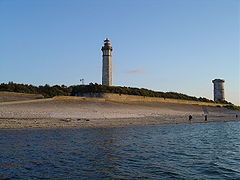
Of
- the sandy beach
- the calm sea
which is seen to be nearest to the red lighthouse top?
the sandy beach

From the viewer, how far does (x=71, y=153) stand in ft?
38.9

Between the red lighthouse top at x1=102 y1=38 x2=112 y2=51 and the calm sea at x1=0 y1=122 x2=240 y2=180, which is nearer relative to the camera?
the calm sea at x1=0 y1=122 x2=240 y2=180

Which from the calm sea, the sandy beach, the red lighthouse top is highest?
the red lighthouse top

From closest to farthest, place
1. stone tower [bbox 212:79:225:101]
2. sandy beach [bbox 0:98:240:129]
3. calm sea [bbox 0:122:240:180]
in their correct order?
1. calm sea [bbox 0:122:240:180]
2. sandy beach [bbox 0:98:240:129]
3. stone tower [bbox 212:79:225:101]

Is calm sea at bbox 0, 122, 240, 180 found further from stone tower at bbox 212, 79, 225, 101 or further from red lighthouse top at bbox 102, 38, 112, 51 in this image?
stone tower at bbox 212, 79, 225, 101

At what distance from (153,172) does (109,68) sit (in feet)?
169

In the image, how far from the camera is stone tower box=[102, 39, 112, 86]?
59.9m

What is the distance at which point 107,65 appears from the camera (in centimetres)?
6006

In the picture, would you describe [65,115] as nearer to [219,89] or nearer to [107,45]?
[107,45]

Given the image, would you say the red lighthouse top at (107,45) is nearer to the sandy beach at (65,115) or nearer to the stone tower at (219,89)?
the sandy beach at (65,115)

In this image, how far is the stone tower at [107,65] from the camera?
5991 centimetres

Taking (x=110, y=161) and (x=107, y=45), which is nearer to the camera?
(x=110, y=161)

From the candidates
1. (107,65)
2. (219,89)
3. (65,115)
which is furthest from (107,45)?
(219,89)

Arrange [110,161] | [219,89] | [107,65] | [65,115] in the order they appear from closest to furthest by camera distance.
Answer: [110,161] → [65,115] → [107,65] → [219,89]
